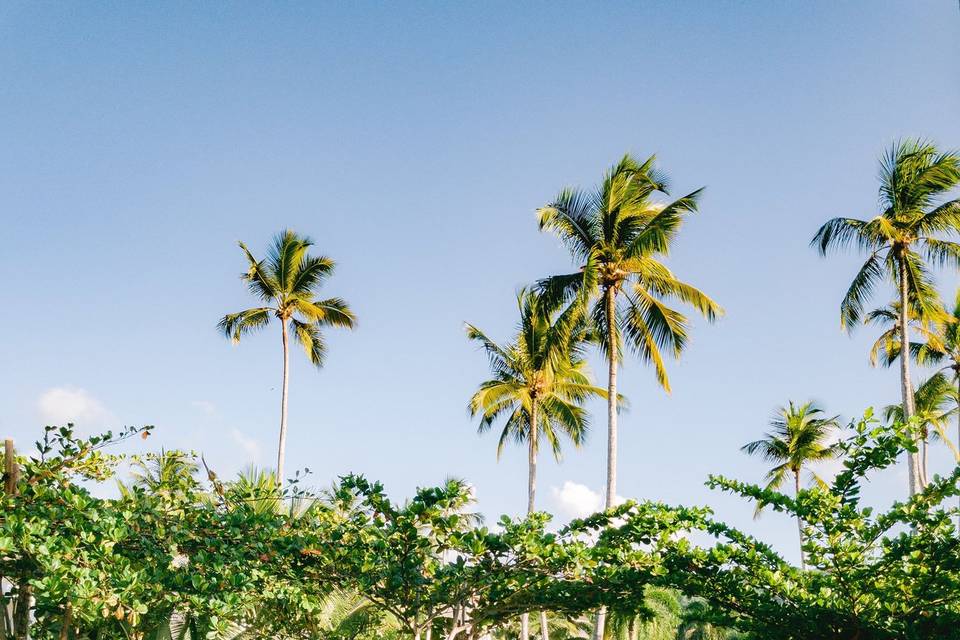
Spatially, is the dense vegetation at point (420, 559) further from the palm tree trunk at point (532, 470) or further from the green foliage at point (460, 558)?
the palm tree trunk at point (532, 470)

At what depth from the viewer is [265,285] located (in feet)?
78.9

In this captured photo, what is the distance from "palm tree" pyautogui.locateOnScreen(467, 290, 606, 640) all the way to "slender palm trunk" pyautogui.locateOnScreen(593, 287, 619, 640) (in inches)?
118

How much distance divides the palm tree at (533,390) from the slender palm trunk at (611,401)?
9.79 feet

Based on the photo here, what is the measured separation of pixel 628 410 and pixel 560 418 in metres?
2.77

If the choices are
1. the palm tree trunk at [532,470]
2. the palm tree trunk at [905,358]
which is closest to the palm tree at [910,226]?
the palm tree trunk at [905,358]

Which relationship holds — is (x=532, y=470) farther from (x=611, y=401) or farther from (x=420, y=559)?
(x=420, y=559)

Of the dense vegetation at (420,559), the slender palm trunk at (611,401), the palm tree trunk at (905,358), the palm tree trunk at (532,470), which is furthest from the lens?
the palm tree trunk at (532,470)

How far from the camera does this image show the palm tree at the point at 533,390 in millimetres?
22781

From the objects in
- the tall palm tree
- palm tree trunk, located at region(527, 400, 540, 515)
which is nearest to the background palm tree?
the tall palm tree

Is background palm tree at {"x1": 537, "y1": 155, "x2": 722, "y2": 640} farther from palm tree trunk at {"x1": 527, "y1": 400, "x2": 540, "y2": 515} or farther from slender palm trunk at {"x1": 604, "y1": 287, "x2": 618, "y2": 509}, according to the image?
palm tree trunk at {"x1": 527, "y1": 400, "x2": 540, "y2": 515}

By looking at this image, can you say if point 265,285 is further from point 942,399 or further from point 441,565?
point 942,399

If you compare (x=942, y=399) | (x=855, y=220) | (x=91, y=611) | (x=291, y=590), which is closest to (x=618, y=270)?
(x=855, y=220)


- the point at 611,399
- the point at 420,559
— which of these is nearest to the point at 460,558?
the point at 420,559

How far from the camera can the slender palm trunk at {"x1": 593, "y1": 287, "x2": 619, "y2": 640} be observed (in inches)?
617
